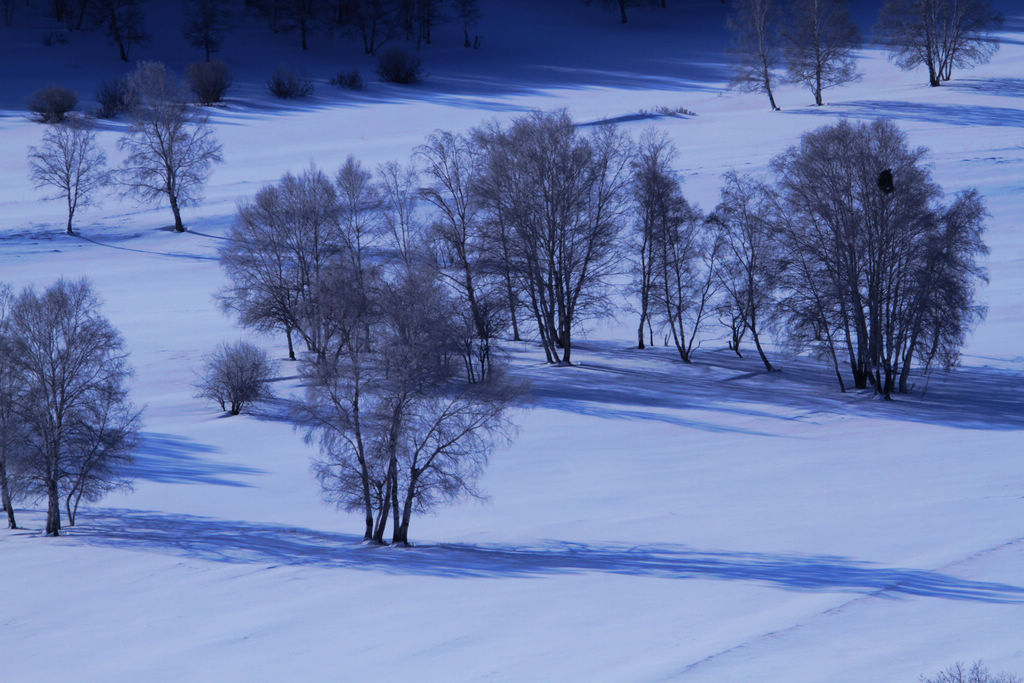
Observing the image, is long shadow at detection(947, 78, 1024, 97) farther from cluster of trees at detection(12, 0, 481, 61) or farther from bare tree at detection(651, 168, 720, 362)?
cluster of trees at detection(12, 0, 481, 61)

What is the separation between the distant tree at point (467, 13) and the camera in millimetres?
78625

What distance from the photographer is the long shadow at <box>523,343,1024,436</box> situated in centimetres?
2730

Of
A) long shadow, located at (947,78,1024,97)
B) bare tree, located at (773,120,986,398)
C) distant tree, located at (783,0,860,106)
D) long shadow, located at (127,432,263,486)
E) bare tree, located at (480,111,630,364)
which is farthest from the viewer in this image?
long shadow, located at (947,78,1024,97)

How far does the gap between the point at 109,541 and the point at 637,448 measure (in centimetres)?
1154

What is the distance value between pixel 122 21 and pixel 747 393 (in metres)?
58.6

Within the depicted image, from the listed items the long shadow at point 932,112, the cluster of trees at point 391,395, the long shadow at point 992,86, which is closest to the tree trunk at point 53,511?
the cluster of trees at point 391,395

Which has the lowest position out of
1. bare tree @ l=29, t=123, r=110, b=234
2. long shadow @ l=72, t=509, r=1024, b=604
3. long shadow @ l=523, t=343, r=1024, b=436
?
long shadow @ l=72, t=509, r=1024, b=604

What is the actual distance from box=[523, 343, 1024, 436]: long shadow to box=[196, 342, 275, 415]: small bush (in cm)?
756

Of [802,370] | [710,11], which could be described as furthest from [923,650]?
[710,11]

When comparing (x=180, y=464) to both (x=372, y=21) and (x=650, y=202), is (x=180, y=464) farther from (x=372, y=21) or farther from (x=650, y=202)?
(x=372, y=21)

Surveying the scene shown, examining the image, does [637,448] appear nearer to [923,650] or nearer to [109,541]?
[109,541]

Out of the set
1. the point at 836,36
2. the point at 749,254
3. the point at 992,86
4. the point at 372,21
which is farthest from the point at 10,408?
the point at 372,21

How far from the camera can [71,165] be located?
1817 inches

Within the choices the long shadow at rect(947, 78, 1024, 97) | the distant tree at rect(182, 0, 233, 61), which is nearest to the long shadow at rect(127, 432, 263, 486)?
the long shadow at rect(947, 78, 1024, 97)
